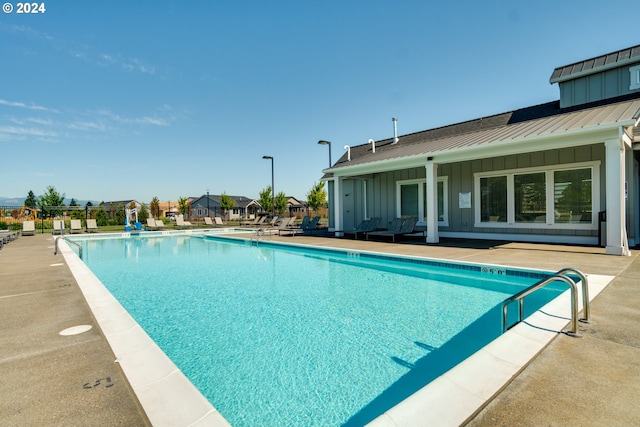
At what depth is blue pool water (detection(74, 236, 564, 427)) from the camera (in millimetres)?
2787

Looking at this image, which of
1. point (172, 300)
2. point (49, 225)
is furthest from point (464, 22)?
point (49, 225)

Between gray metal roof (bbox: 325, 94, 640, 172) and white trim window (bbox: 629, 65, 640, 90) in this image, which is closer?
gray metal roof (bbox: 325, 94, 640, 172)

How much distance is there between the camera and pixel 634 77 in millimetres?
10328

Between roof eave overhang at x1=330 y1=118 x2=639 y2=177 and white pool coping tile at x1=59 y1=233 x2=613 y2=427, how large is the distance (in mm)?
6074

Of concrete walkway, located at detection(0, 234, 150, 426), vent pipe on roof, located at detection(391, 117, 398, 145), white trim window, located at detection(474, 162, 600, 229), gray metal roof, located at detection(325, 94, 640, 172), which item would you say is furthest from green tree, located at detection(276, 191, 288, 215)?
concrete walkway, located at detection(0, 234, 150, 426)

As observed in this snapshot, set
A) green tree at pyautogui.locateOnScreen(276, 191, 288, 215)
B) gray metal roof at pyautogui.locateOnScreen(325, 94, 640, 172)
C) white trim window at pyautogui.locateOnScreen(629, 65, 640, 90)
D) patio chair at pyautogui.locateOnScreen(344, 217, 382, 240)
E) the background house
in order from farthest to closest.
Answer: the background house < green tree at pyautogui.locateOnScreen(276, 191, 288, 215) < patio chair at pyautogui.locateOnScreen(344, 217, 382, 240) < white trim window at pyautogui.locateOnScreen(629, 65, 640, 90) < gray metal roof at pyautogui.locateOnScreen(325, 94, 640, 172)

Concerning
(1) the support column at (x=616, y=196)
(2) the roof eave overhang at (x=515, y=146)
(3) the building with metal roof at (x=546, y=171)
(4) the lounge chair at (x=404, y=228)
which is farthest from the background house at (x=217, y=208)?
(1) the support column at (x=616, y=196)

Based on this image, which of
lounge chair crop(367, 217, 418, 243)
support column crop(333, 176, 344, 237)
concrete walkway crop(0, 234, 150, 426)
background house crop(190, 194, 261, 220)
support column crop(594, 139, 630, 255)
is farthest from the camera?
background house crop(190, 194, 261, 220)

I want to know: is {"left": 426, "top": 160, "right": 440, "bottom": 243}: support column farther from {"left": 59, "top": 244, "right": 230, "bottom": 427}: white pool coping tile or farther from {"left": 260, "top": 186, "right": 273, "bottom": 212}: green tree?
{"left": 260, "top": 186, "right": 273, "bottom": 212}: green tree

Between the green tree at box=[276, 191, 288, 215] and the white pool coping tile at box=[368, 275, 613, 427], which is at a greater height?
the green tree at box=[276, 191, 288, 215]

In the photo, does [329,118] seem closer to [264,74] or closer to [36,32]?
[264,74]

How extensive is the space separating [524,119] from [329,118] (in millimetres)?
11533

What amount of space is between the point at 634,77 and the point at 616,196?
6343 millimetres

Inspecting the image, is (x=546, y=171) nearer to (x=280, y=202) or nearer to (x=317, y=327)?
(x=317, y=327)
